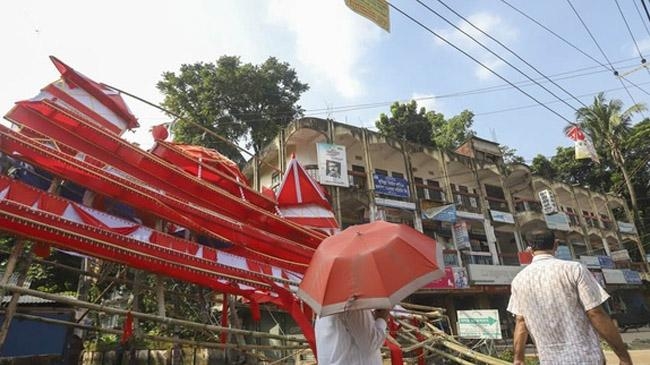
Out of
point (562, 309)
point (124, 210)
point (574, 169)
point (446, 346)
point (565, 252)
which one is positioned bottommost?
point (446, 346)

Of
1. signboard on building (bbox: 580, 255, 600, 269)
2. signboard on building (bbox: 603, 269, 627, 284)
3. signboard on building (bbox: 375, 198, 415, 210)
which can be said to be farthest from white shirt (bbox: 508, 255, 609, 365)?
signboard on building (bbox: 603, 269, 627, 284)

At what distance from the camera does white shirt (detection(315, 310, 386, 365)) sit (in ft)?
8.35

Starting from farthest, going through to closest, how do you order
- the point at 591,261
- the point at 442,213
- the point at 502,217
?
1. the point at 591,261
2. the point at 502,217
3. the point at 442,213

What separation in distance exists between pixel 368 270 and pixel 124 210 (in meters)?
3.94

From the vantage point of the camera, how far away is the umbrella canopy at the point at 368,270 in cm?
240

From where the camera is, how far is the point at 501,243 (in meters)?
27.9

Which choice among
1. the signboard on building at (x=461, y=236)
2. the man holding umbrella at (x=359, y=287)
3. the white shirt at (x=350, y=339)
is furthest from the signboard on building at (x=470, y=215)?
the white shirt at (x=350, y=339)

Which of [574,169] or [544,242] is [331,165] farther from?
[574,169]

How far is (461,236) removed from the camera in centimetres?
2025

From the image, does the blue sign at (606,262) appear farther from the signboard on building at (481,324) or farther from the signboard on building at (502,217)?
the signboard on building at (481,324)

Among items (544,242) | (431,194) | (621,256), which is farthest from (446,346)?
(621,256)

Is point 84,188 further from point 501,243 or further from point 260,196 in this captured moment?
point 501,243

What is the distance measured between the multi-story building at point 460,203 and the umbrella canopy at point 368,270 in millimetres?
10736

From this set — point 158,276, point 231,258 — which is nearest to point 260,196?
point 231,258
